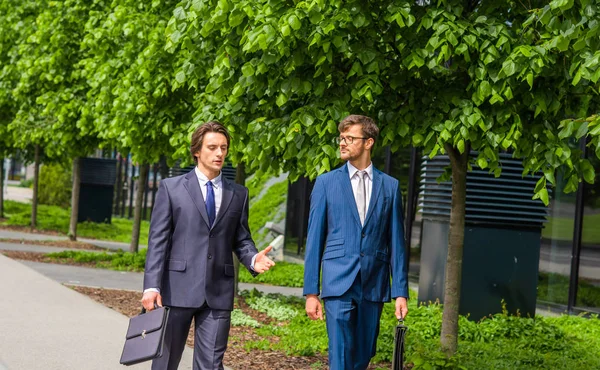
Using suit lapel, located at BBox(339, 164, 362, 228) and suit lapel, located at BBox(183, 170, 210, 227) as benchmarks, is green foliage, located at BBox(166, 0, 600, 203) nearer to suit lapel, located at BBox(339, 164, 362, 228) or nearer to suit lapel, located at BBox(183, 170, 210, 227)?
suit lapel, located at BBox(339, 164, 362, 228)

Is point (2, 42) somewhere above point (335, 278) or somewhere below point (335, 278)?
above

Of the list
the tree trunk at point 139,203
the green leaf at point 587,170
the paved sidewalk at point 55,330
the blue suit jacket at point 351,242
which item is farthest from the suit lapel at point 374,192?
the tree trunk at point 139,203

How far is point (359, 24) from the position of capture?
7000 mm

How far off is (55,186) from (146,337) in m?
36.4

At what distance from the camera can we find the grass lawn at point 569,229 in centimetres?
1365

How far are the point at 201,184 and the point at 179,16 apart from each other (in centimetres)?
306

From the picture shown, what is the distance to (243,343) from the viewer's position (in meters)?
9.72

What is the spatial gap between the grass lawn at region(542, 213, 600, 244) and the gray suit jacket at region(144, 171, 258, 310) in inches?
361

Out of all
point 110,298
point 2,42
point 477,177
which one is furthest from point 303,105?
point 2,42

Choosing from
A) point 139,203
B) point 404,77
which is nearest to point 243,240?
point 404,77

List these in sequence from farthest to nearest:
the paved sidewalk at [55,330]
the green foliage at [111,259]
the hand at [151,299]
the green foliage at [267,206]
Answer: the green foliage at [267,206]
the green foliage at [111,259]
the paved sidewalk at [55,330]
the hand at [151,299]

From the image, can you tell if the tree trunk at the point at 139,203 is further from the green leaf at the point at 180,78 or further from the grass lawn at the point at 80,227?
the green leaf at the point at 180,78

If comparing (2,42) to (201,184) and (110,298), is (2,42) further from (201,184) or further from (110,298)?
(201,184)

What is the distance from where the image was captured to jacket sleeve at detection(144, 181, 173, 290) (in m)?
5.41
